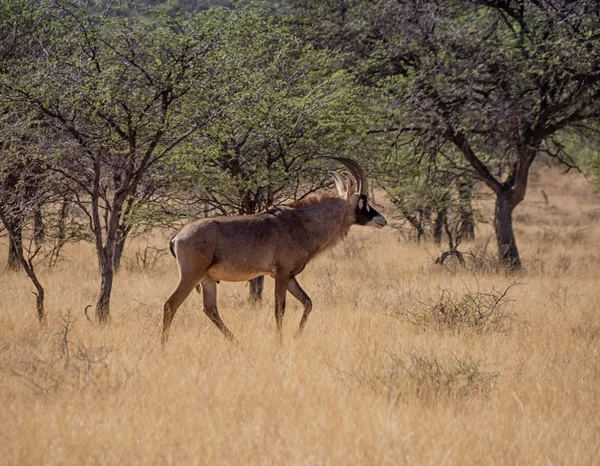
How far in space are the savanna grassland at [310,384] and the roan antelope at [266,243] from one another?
435 mm

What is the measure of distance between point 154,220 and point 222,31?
283cm

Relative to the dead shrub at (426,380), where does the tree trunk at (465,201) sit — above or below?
above

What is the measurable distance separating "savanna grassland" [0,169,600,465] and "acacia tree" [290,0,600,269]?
471cm

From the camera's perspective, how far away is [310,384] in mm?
6367

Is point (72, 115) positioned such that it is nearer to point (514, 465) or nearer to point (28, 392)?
point (28, 392)

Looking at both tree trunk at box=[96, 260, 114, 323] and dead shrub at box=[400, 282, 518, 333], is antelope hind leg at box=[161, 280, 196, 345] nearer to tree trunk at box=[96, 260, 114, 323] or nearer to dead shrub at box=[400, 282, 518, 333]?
tree trunk at box=[96, 260, 114, 323]

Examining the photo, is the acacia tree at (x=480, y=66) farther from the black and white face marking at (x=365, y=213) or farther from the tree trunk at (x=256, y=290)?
the black and white face marking at (x=365, y=213)

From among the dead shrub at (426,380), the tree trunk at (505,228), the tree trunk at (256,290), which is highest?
the tree trunk at (505,228)

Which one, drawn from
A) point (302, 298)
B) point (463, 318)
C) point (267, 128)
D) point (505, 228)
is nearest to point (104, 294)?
point (302, 298)

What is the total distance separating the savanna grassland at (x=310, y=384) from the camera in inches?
193

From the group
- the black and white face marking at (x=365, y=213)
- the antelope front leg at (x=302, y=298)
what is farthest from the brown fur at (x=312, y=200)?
the antelope front leg at (x=302, y=298)

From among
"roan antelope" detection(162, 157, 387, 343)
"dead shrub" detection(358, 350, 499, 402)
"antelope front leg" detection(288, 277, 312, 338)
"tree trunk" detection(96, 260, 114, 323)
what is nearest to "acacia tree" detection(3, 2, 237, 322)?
"tree trunk" detection(96, 260, 114, 323)

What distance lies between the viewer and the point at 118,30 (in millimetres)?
8766

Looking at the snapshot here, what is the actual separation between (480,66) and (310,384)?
385 inches
